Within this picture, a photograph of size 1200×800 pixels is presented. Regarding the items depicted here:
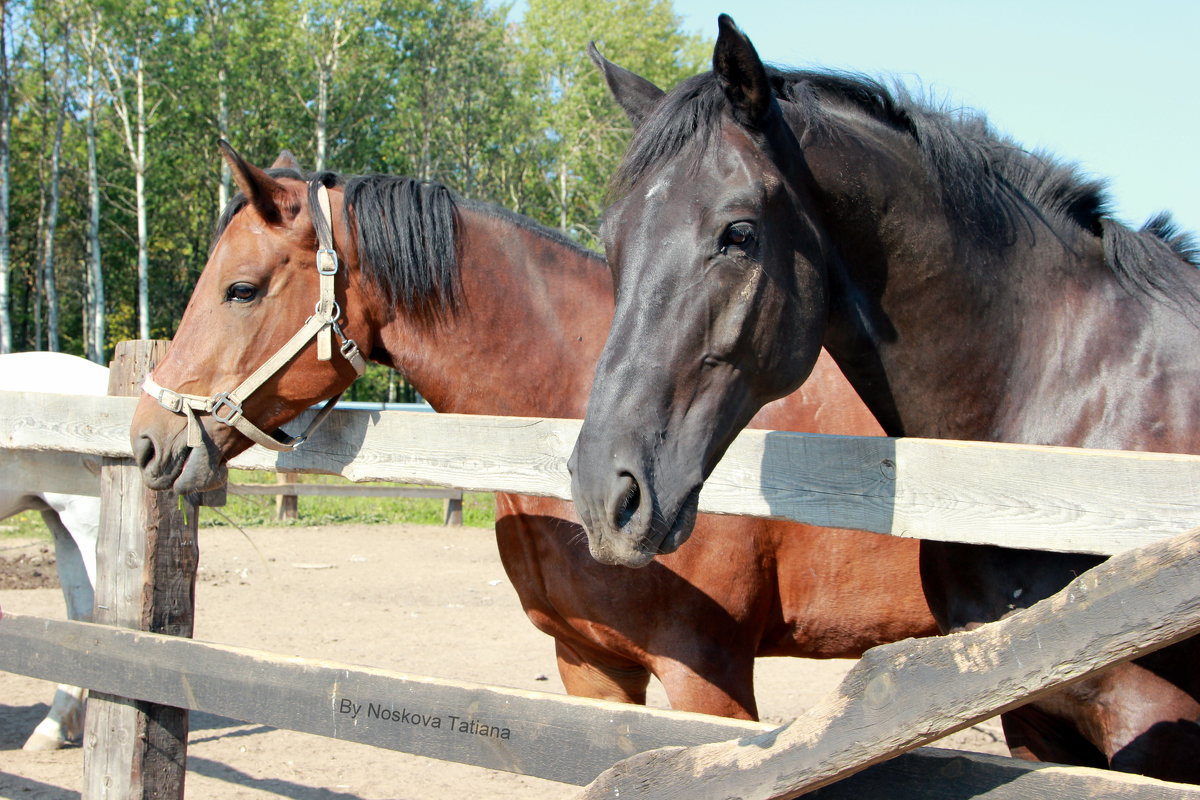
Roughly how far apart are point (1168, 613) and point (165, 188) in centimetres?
3407

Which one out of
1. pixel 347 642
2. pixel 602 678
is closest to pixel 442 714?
pixel 602 678

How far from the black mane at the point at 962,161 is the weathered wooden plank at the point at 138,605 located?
194 centimetres

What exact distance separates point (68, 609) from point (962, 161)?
17.8 feet

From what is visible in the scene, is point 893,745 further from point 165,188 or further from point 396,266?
point 165,188

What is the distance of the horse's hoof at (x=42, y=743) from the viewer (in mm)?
4992

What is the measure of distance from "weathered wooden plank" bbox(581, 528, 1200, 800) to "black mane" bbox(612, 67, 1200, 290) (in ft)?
3.35

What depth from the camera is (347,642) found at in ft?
22.8

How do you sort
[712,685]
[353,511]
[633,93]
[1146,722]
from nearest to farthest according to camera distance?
1. [1146,722]
2. [633,93]
3. [712,685]
4. [353,511]

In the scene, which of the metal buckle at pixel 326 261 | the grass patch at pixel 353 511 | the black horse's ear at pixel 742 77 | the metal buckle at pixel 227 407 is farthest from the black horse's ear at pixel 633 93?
the grass patch at pixel 353 511

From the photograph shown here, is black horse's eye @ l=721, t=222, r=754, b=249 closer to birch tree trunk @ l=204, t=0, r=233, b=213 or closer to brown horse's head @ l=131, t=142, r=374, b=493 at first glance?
brown horse's head @ l=131, t=142, r=374, b=493

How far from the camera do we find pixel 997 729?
526 centimetres

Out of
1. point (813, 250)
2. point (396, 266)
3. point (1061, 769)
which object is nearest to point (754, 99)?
point (813, 250)

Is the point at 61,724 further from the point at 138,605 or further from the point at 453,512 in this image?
the point at 453,512

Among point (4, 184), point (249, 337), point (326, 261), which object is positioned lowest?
point (249, 337)
